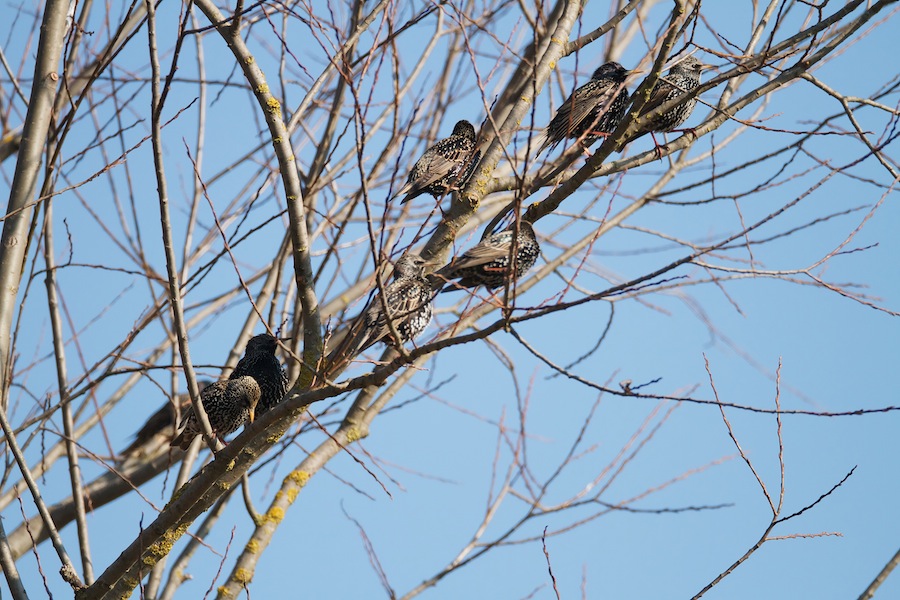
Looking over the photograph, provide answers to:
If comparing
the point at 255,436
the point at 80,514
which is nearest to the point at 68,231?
the point at 80,514

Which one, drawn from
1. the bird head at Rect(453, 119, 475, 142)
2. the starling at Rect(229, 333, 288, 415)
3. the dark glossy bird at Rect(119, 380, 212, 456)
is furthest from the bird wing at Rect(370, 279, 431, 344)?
the dark glossy bird at Rect(119, 380, 212, 456)

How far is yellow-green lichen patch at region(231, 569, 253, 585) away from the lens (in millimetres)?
A: 4727

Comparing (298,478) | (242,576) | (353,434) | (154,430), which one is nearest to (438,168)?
(353,434)

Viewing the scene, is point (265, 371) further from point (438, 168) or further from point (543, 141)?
point (543, 141)

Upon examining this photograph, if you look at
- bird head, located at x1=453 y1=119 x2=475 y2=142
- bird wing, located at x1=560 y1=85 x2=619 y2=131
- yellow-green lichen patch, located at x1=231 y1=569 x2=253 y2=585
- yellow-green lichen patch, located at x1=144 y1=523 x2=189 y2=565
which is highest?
bird head, located at x1=453 y1=119 x2=475 y2=142

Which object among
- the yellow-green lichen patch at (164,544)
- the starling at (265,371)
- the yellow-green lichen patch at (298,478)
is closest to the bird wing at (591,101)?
the starling at (265,371)

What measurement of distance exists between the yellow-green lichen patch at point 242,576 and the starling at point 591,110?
271cm

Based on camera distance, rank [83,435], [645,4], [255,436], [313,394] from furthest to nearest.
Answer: [645,4] < [83,435] < [255,436] < [313,394]

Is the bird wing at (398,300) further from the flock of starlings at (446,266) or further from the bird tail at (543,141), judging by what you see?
the bird tail at (543,141)

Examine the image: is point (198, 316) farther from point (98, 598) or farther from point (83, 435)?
point (98, 598)

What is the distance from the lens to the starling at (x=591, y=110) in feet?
16.4

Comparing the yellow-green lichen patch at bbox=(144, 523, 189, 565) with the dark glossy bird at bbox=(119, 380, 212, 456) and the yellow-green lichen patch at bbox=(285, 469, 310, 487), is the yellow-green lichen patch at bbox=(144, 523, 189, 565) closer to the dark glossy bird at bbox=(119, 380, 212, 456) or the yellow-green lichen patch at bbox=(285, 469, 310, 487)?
the yellow-green lichen patch at bbox=(285, 469, 310, 487)

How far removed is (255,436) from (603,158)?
167cm

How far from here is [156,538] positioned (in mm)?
3498
